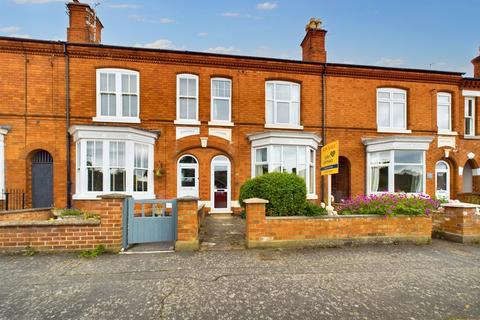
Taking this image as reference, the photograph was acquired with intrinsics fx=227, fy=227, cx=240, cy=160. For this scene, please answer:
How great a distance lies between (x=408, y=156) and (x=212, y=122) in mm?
9510

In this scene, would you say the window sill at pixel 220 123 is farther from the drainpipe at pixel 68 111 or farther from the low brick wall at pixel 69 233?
the low brick wall at pixel 69 233

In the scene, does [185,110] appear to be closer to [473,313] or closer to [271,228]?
[271,228]

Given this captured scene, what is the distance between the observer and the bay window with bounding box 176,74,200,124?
10516 mm

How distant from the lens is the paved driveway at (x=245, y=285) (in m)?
2.97

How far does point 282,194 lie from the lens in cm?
582

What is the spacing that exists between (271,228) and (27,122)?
10.8 m

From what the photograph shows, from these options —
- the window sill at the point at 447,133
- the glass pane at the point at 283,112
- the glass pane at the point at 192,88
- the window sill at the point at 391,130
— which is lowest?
the window sill at the point at 447,133

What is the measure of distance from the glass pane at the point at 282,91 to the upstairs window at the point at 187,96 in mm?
3981

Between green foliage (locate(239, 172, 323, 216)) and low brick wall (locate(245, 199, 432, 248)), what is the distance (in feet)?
1.08

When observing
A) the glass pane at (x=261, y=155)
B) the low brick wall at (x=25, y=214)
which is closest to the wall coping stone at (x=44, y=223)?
the low brick wall at (x=25, y=214)

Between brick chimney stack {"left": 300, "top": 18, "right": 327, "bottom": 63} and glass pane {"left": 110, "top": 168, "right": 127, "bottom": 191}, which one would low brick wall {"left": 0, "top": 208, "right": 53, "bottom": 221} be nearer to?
glass pane {"left": 110, "top": 168, "right": 127, "bottom": 191}

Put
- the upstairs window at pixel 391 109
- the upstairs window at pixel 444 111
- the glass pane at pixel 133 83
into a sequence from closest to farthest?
the glass pane at pixel 133 83 → the upstairs window at pixel 391 109 → the upstairs window at pixel 444 111

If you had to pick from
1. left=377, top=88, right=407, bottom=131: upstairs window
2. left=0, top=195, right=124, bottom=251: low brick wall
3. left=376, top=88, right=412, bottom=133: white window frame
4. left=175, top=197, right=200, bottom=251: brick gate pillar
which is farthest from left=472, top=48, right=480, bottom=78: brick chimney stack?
left=0, top=195, right=124, bottom=251: low brick wall

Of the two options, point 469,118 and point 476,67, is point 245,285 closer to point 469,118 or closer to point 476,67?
point 469,118
